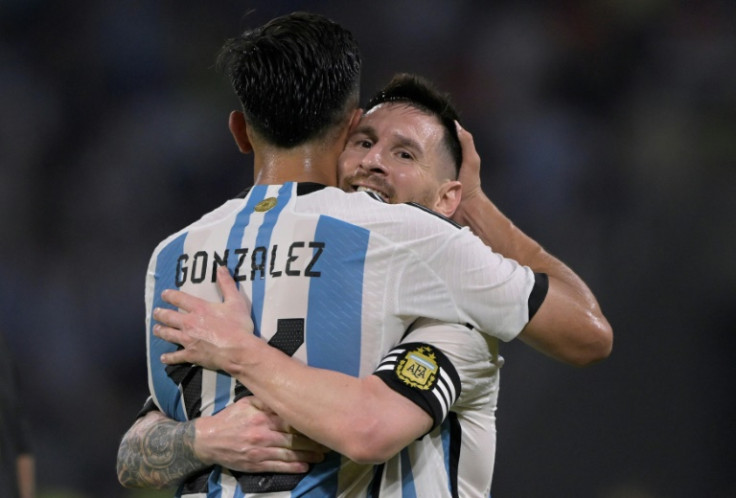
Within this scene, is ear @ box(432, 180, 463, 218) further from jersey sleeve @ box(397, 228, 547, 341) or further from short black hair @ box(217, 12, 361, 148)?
jersey sleeve @ box(397, 228, 547, 341)

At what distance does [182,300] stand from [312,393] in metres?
0.43

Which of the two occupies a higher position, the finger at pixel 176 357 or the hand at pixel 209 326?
the hand at pixel 209 326

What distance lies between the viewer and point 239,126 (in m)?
2.55

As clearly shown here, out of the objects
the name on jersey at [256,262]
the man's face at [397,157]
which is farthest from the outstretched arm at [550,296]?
the name on jersey at [256,262]

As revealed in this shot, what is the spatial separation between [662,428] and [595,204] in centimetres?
153

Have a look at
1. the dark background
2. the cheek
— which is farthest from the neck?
the dark background

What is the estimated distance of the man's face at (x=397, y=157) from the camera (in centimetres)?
270

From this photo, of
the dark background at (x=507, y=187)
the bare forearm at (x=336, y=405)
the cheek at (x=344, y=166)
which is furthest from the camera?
the dark background at (x=507, y=187)

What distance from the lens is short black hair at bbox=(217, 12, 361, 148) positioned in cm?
234

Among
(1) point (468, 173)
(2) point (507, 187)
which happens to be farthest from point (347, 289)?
(2) point (507, 187)

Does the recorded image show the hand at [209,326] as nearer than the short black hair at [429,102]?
Yes

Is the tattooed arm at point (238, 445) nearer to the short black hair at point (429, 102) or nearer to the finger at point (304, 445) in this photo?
the finger at point (304, 445)

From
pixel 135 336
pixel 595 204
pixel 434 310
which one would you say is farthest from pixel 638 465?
pixel 434 310

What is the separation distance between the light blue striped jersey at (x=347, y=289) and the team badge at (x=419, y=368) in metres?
0.09
